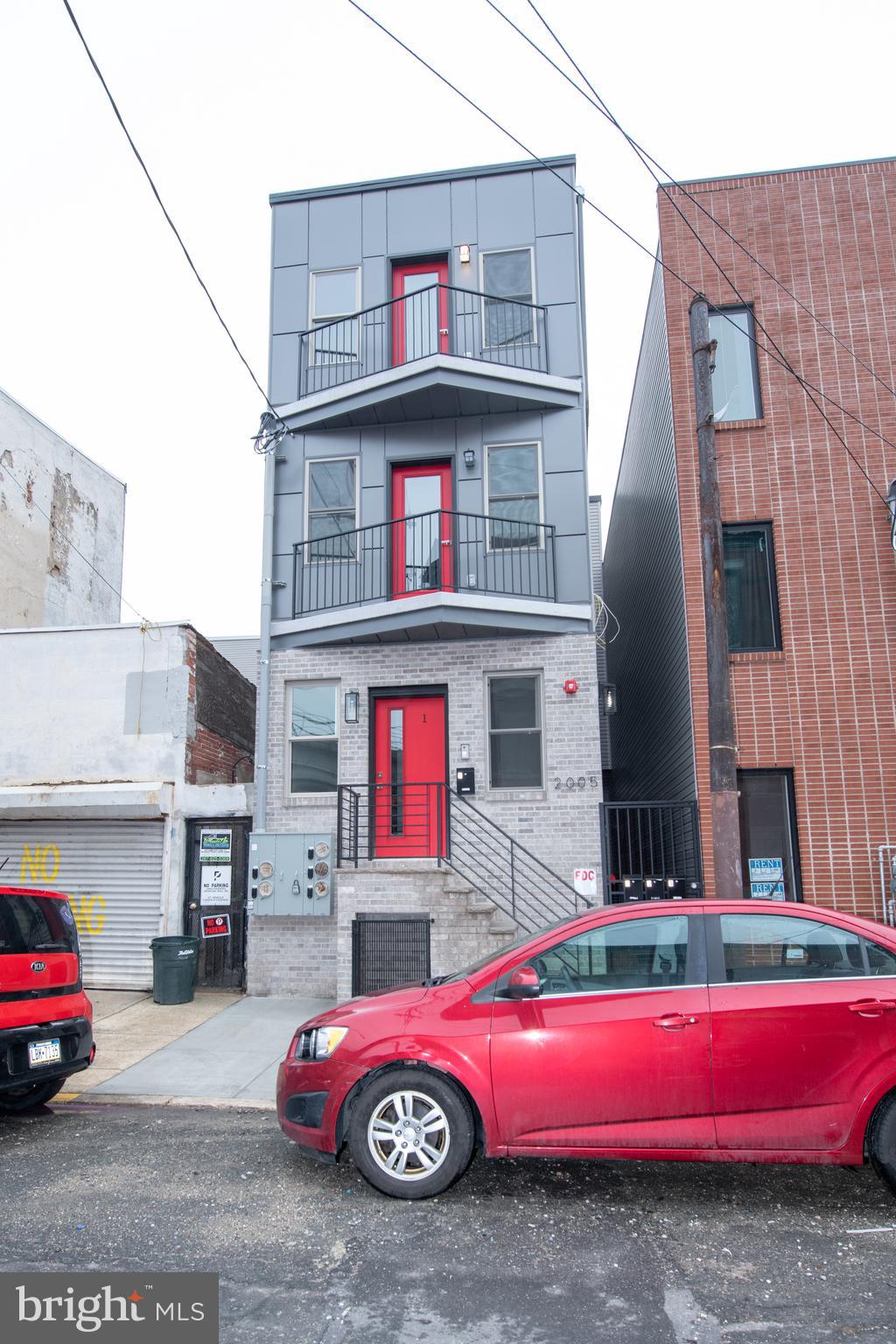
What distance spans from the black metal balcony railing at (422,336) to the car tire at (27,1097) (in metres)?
9.24

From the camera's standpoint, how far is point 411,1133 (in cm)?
486

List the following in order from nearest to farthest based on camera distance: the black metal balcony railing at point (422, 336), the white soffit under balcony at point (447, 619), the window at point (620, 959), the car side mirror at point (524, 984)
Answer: the car side mirror at point (524, 984) < the window at point (620, 959) < the white soffit under balcony at point (447, 619) < the black metal balcony railing at point (422, 336)

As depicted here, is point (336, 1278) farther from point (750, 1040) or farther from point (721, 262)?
point (721, 262)

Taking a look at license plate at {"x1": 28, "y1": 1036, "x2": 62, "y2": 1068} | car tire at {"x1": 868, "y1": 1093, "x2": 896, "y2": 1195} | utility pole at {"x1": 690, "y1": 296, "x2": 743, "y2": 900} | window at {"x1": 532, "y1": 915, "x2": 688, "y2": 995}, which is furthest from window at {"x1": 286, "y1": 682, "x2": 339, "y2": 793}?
car tire at {"x1": 868, "y1": 1093, "x2": 896, "y2": 1195}

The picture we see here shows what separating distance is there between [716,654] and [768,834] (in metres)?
3.57

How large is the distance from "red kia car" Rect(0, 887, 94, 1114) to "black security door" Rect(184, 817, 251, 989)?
4.95 metres

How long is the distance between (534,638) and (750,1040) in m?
7.48

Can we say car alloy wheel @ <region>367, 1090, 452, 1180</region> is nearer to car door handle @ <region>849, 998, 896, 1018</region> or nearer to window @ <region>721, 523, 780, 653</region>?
car door handle @ <region>849, 998, 896, 1018</region>

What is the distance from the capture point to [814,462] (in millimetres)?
11203

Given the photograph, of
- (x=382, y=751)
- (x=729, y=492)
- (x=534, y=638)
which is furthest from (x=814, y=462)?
(x=382, y=751)

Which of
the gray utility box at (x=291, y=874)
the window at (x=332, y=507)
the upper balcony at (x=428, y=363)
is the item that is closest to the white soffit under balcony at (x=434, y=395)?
the upper balcony at (x=428, y=363)

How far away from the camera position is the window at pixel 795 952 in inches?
195

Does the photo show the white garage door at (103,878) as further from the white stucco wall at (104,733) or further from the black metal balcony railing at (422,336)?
the black metal balcony railing at (422,336)

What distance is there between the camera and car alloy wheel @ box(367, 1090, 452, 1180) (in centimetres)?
482
